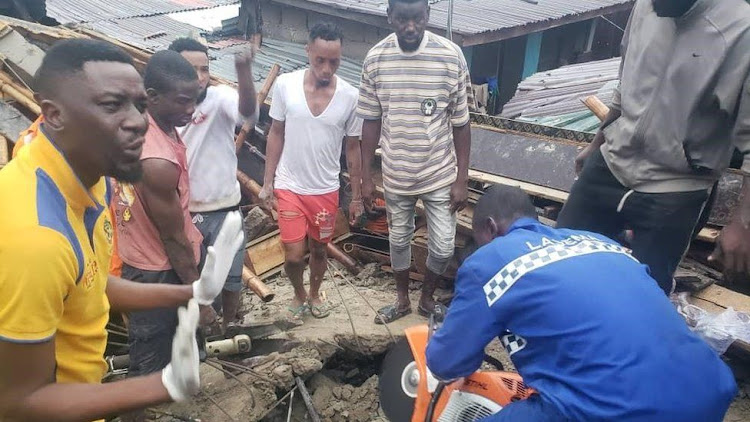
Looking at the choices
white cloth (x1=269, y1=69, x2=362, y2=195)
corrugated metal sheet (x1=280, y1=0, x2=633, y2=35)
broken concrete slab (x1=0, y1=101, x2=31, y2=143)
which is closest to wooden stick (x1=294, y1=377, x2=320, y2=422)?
white cloth (x1=269, y1=69, x2=362, y2=195)

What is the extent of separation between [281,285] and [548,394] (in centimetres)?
369

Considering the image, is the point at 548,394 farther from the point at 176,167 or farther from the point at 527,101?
the point at 527,101

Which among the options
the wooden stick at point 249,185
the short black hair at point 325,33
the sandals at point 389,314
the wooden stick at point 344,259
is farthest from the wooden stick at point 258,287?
the short black hair at point 325,33

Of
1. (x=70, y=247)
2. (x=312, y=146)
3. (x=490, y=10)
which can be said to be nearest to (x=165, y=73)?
(x=312, y=146)

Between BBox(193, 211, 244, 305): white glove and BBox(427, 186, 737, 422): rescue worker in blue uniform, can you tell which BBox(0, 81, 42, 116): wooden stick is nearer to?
BBox(193, 211, 244, 305): white glove

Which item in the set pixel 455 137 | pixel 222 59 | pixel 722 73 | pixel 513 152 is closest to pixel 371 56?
pixel 455 137

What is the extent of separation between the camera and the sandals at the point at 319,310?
463cm

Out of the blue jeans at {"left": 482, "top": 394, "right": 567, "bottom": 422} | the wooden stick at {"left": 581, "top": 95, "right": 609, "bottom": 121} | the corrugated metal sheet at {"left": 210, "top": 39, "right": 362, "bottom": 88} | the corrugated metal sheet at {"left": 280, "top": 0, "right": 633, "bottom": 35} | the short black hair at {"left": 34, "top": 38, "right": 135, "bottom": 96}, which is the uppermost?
the short black hair at {"left": 34, "top": 38, "right": 135, "bottom": 96}

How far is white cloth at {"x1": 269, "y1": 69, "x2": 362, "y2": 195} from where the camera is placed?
4219 mm

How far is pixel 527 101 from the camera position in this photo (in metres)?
6.16

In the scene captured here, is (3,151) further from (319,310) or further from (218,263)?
(218,263)

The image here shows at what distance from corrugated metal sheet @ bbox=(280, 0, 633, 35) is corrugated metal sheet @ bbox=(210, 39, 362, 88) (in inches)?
32.1

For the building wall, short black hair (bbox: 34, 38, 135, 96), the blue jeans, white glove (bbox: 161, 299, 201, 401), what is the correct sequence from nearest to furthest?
white glove (bbox: 161, 299, 201, 401) → short black hair (bbox: 34, 38, 135, 96) → the blue jeans → the building wall

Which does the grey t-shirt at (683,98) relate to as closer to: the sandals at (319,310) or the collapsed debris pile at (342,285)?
the collapsed debris pile at (342,285)
